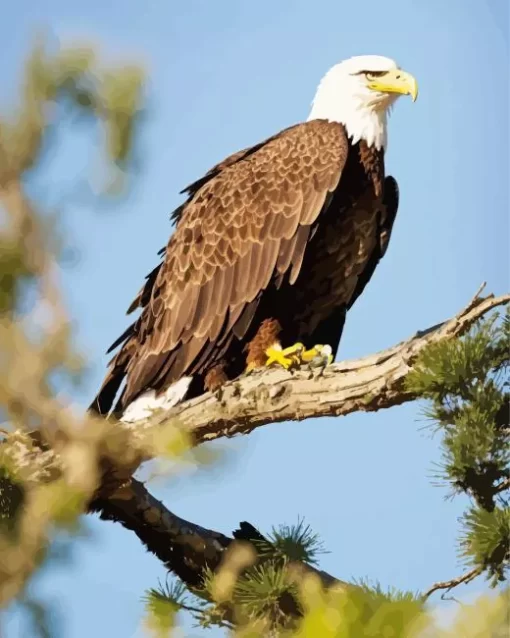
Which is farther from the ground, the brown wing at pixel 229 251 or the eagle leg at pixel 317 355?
the brown wing at pixel 229 251

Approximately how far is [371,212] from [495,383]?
2377 mm

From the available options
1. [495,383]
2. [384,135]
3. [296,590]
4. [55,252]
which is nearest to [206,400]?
[296,590]

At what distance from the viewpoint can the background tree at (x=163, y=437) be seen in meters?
1.61

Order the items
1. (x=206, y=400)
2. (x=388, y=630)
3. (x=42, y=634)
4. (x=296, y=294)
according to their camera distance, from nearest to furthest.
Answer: (x=388, y=630) → (x=42, y=634) → (x=206, y=400) → (x=296, y=294)

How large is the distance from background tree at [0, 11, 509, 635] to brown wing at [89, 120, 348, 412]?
973mm

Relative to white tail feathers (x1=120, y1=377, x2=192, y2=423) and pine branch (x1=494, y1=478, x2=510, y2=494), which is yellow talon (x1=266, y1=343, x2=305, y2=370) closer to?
white tail feathers (x1=120, y1=377, x2=192, y2=423)

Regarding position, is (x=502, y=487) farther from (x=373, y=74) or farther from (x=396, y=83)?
(x=373, y=74)

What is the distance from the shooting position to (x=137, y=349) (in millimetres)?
5234

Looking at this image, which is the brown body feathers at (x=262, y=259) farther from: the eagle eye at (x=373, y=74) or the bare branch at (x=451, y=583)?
the bare branch at (x=451, y=583)

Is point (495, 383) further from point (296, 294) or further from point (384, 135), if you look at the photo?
point (384, 135)

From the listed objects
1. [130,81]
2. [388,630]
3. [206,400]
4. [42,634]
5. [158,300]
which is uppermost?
[158,300]

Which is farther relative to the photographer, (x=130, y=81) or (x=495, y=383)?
(x=495, y=383)

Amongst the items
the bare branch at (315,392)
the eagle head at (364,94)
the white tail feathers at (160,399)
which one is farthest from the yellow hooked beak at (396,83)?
the bare branch at (315,392)

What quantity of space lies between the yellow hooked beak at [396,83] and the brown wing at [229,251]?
1.30ft
